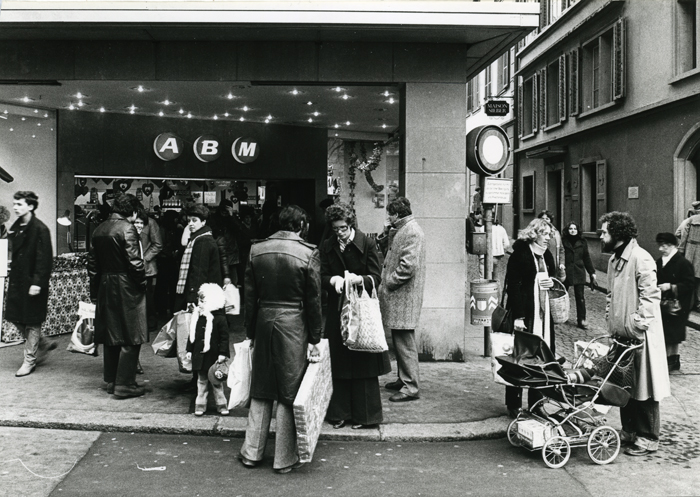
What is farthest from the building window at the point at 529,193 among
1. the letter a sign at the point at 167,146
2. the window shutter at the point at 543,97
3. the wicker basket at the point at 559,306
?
the wicker basket at the point at 559,306

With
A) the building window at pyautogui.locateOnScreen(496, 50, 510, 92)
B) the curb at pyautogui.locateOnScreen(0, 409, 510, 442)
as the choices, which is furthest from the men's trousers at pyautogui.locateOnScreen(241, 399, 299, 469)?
the building window at pyautogui.locateOnScreen(496, 50, 510, 92)

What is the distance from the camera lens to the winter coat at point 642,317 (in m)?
5.64

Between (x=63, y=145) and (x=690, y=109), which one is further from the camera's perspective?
(x=690, y=109)

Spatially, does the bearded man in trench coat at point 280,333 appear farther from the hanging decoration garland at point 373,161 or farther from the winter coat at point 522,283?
the hanging decoration garland at point 373,161

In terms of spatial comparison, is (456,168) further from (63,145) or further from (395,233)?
(63,145)

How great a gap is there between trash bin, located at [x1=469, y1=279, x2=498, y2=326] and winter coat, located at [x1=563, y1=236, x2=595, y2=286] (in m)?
3.85

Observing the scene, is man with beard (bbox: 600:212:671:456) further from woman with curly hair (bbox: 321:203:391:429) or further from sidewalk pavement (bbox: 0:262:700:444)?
woman with curly hair (bbox: 321:203:391:429)

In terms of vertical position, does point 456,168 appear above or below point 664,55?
below

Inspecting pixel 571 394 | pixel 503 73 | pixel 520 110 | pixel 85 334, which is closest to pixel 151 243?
pixel 85 334

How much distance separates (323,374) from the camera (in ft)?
18.4

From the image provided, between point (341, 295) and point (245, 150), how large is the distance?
9.82 m

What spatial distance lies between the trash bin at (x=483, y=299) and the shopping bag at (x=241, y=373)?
395 cm

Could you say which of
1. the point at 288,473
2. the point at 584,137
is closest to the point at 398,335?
the point at 288,473

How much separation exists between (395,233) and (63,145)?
29.2ft
